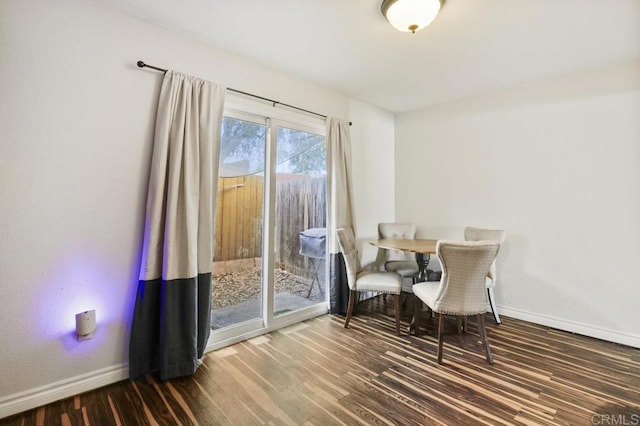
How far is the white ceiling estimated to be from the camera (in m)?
1.94

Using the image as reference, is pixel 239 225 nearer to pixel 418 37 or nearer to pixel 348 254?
pixel 348 254

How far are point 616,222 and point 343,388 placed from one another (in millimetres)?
2882

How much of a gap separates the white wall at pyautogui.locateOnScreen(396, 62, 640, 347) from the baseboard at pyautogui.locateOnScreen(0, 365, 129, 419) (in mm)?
3637

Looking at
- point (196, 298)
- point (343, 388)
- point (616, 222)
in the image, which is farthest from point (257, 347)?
point (616, 222)

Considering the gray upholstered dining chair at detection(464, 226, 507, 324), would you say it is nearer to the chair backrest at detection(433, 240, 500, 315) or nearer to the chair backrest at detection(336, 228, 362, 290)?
the chair backrest at detection(433, 240, 500, 315)

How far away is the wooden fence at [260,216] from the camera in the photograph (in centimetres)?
262

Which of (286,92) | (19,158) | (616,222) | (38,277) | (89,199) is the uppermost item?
(286,92)

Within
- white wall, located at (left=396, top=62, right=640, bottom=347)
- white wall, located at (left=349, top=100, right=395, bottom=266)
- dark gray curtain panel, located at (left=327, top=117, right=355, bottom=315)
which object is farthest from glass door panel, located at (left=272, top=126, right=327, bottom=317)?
white wall, located at (left=396, top=62, right=640, bottom=347)

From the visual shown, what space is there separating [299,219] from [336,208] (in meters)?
0.44

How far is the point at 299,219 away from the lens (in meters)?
3.17

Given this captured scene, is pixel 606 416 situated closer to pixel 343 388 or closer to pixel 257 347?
pixel 343 388

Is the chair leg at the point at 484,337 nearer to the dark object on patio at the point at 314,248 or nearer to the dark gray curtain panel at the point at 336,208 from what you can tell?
the dark gray curtain panel at the point at 336,208

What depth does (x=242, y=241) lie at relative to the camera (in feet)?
8.98
